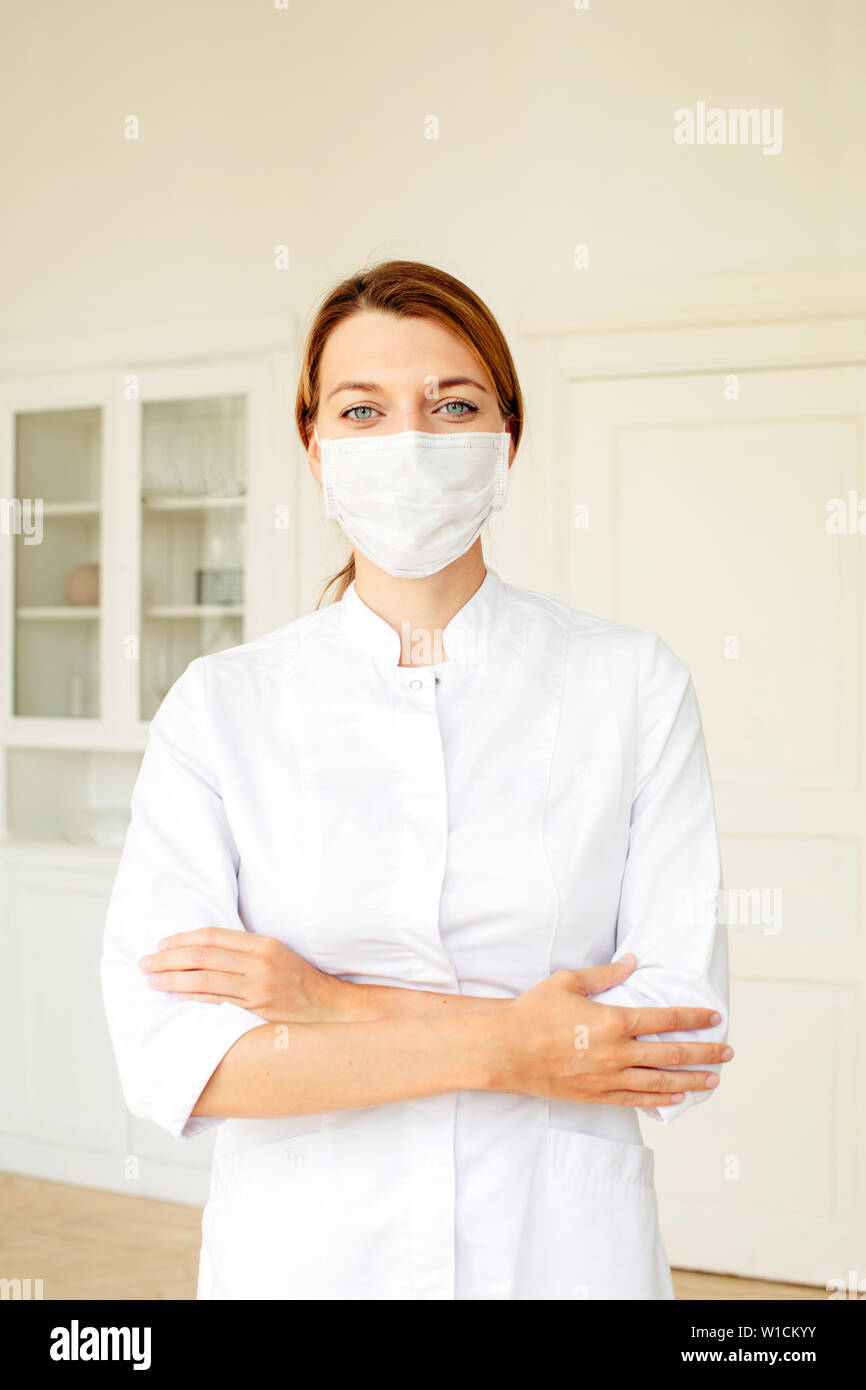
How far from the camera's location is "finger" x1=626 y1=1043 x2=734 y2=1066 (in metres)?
1.02

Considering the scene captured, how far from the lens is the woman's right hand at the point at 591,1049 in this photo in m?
1.00

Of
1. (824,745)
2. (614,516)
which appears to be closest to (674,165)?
(614,516)

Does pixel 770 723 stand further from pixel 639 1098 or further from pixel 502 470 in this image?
pixel 639 1098

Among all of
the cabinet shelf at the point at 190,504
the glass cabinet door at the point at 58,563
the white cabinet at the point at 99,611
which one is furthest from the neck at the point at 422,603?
the glass cabinet door at the point at 58,563

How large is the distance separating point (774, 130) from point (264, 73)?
1.41 m

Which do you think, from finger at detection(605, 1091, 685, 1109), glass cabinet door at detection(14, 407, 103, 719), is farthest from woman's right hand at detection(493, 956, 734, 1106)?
glass cabinet door at detection(14, 407, 103, 719)

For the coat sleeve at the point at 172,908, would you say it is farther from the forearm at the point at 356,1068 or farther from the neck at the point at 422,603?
the neck at the point at 422,603

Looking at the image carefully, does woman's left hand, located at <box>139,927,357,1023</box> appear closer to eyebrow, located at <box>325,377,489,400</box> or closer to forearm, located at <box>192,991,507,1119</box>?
forearm, located at <box>192,991,507,1119</box>

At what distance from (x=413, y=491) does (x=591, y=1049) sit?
0.55 metres

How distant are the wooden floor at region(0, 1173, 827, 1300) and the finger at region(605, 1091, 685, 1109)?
197 centimetres

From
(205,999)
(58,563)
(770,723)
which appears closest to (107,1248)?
(58,563)

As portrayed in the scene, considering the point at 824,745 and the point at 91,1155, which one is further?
the point at 91,1155

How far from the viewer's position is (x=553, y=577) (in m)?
2.95
